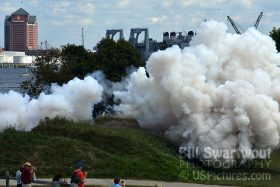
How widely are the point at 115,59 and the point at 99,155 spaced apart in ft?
88.2

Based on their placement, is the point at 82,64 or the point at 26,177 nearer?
the point at 26,177

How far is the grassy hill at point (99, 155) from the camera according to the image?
2931 cm

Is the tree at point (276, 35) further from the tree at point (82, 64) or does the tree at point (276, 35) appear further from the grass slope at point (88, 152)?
the grass slope at point (88, 152)

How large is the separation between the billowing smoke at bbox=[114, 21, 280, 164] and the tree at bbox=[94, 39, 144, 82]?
1561 centimetres

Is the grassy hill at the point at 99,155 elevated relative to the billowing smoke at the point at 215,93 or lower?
lower

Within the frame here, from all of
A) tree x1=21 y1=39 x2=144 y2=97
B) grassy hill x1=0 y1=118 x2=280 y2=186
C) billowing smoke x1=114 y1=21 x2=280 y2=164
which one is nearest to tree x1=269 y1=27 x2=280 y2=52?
tree x1=21 y1=39 x2=144 y2=97

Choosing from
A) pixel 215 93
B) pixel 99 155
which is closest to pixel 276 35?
pixel 215 93

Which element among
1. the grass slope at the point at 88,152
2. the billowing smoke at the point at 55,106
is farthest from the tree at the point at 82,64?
the grass slope at the point at 88,152

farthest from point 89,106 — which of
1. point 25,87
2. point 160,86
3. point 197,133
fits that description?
point 25,87

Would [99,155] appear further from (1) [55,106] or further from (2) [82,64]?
(2) [82,64]

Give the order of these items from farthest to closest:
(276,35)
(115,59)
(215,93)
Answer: (276,35) < (115,59) < (215,93)

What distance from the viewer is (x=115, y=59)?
56.7 m

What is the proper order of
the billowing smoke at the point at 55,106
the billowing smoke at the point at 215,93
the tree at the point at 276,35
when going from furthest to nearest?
the tree at the point at 276,35, the billowing smoke at the point at 55,106, the billowing smoke at the point at 215,93

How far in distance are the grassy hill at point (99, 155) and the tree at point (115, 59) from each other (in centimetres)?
2028
